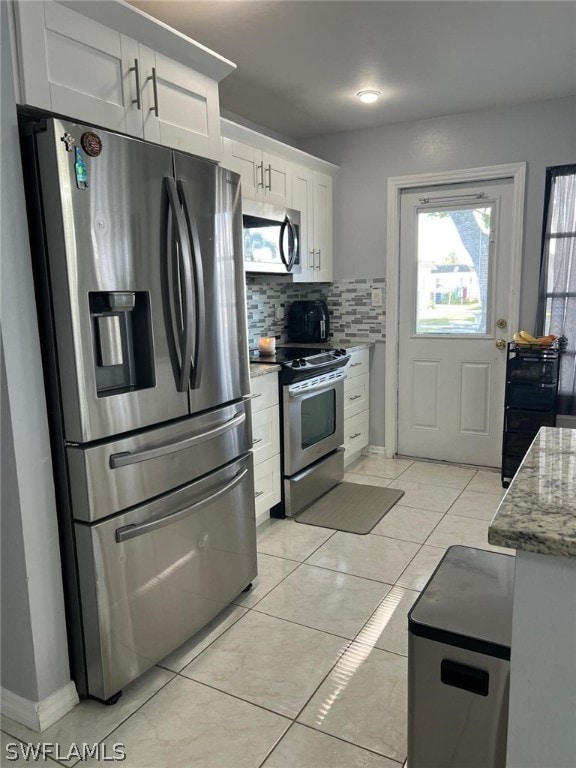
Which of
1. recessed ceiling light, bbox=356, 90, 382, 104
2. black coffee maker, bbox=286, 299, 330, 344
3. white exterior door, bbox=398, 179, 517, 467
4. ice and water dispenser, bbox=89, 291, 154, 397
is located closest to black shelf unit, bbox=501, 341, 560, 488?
white exterior door, bbox=398, 179, 517, 467

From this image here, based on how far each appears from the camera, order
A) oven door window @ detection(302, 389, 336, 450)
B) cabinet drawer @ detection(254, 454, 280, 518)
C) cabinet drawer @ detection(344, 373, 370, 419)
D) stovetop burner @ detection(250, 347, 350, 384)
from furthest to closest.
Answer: cabinet drawer @ detection(344, 373, 370, 419), oven door window @ detection(302, 389, 336, 450), stovetop burner @ detection(250, 347, 350, 384), cabinet drawer @ detection(254, 454, 280, 518)

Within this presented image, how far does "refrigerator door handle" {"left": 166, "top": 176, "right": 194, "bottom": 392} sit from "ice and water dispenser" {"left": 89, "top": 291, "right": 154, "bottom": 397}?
0.38 ft

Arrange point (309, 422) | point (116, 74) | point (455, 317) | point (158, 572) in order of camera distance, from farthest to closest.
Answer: point (455, 317) < point (309, 422) < point (158, 572) < point (116, 74)

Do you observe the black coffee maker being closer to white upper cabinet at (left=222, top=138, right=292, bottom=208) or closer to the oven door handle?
the oven door handle

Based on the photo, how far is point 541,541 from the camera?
0.85 metres

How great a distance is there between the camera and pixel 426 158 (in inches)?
154

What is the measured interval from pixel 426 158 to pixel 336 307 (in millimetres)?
1258

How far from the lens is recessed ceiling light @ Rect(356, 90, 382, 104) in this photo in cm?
326

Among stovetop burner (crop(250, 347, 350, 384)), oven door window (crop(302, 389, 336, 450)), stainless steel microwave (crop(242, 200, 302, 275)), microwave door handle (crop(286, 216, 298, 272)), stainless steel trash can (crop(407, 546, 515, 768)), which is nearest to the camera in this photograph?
stainless steel trash can (crop(407, 546, 515, 768))

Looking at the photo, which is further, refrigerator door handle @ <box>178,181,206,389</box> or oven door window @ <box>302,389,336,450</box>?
oven door window @ <box>302,389,336,450</box>

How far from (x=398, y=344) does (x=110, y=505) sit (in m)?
2.97

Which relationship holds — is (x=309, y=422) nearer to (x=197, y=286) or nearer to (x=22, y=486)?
(x=197, y=286)

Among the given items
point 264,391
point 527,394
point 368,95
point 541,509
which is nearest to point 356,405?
point 527,394

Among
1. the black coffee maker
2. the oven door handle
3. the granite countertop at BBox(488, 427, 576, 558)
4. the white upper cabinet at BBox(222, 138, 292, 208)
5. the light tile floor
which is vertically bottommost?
the light tile floor
